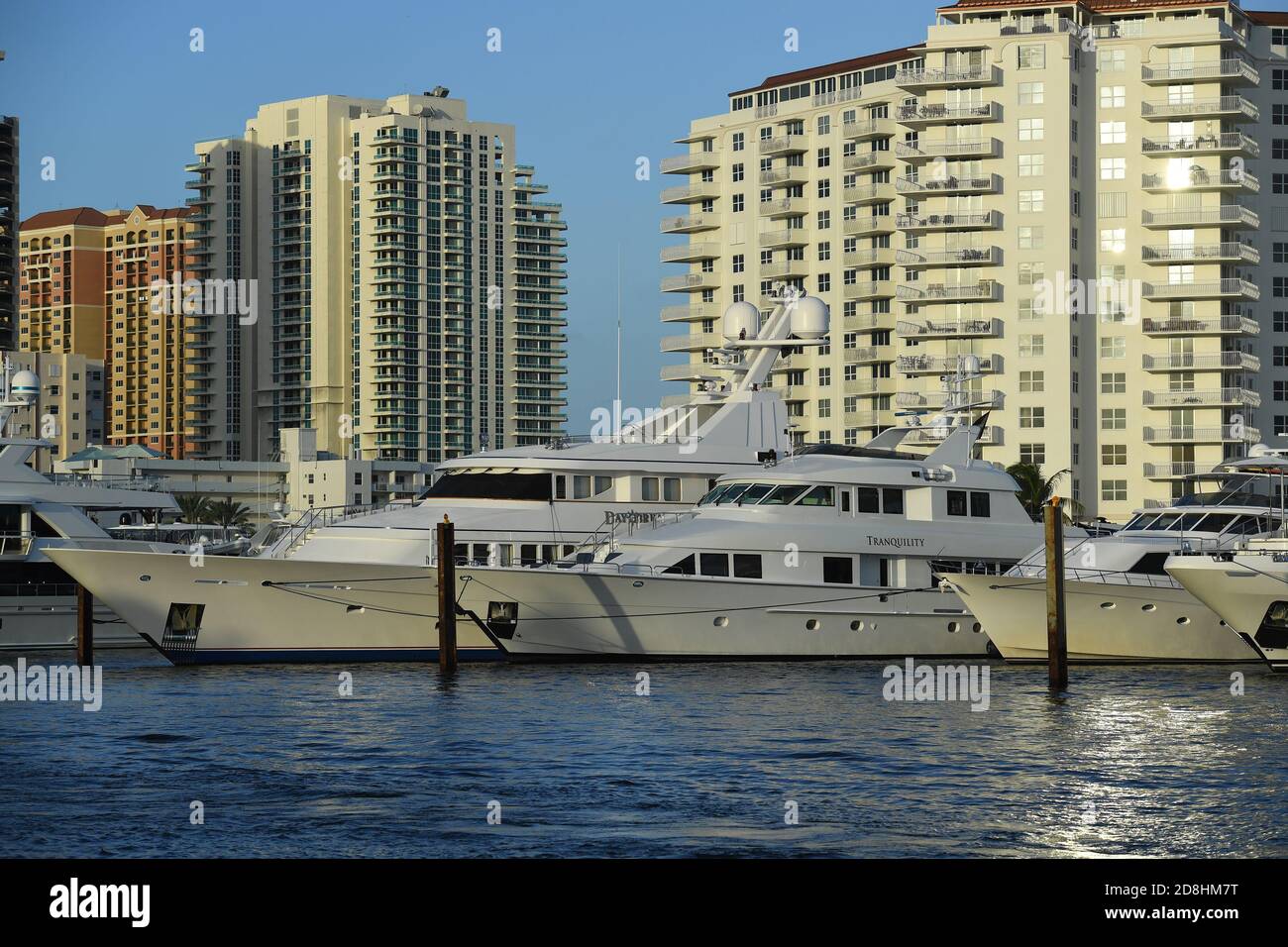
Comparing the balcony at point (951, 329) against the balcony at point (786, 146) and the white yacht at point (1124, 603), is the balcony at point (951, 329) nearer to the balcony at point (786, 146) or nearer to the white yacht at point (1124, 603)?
the balcony at point (786, 146)

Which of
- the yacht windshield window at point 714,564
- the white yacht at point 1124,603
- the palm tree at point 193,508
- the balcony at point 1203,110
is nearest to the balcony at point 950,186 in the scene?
the balcony at point 1203,110

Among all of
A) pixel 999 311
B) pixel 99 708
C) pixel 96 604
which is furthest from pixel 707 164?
pixel 99 708

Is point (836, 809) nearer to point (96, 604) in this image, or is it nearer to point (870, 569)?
point (870, 569)

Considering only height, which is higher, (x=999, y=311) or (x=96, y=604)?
(x=999, y=311)

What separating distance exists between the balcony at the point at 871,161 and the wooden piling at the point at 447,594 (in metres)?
78.7

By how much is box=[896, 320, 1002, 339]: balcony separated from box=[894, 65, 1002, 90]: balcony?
13.5 metres

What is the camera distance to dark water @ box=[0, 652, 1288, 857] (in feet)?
70.8

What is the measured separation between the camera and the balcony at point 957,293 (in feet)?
344

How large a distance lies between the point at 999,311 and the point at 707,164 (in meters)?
26.5

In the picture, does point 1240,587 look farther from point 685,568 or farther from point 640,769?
point 640,769

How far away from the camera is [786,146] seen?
4683 inches

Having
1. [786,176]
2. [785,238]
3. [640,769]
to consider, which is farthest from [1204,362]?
[640,769]
